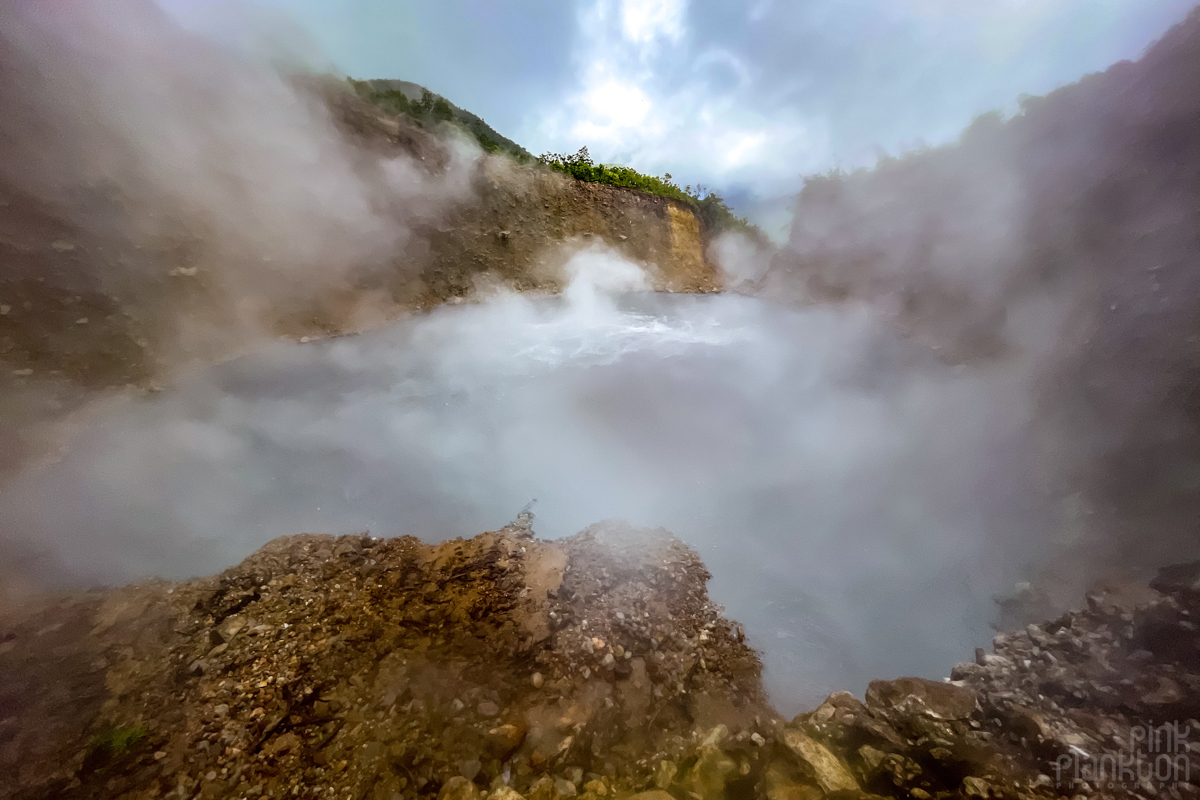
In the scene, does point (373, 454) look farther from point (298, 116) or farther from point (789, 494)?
point (298, 116)

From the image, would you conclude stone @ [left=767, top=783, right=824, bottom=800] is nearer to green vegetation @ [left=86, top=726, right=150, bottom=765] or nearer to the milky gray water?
the milky gray water

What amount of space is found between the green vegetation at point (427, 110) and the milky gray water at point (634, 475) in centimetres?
602

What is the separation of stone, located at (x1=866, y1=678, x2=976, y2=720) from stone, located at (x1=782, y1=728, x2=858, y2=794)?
22.6 inches

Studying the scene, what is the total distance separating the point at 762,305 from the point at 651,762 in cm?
1109

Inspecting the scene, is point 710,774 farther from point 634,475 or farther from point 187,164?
point 187,164

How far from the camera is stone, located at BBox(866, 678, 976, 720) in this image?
2.70 meters

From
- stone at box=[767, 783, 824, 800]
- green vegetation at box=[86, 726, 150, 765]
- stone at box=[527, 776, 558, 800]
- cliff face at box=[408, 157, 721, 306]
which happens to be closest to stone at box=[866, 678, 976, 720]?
stone at box=[767, 783, 824, 800]

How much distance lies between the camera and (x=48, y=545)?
3572 mm

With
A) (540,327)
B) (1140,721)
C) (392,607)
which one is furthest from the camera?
(540,327)

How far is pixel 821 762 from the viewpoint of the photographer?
2479mm

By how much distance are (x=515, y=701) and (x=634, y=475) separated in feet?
8.68

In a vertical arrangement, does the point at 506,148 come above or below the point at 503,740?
above

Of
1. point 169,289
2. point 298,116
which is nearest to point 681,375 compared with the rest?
point 169,289

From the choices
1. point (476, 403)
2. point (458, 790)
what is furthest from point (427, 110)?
point (458, 790)
